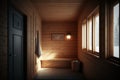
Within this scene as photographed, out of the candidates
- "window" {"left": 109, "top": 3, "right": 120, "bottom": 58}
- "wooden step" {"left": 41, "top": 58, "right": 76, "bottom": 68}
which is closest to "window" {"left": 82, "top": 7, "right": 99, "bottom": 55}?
"window" {"left": 109, "top": 3, "right": 120, "bottom": 58}

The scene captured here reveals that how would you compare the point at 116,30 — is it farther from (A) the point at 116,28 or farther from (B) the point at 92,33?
(B) the point at 92,33

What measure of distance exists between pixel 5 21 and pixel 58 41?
17.3 ft

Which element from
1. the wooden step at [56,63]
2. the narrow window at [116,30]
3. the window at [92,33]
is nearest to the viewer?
the narrow window at [116,30]

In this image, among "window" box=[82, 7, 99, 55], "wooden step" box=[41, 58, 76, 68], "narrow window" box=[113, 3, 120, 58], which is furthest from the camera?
"wooden step" box=[41, 58, 76, 68]

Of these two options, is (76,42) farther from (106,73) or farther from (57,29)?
(106,73)

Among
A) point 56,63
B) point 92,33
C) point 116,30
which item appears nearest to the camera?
point 116,30

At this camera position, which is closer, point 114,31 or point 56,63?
point 114,31

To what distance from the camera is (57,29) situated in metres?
7.26

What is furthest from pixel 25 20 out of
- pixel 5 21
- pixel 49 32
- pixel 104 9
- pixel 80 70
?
pixel 49 32

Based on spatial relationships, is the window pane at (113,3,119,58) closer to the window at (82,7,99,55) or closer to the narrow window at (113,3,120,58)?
the narrow window at (113,3,120,58)

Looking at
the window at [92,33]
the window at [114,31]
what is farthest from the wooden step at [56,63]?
the window at [114,31]

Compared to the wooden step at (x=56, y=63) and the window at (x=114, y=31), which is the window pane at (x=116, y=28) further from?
the wooden step at (x=56, y=63)

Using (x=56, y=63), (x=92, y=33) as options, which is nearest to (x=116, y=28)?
(x=92, y=33)

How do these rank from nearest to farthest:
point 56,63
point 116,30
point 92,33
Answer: point 116,30 < point 92,33 < point 56,63
